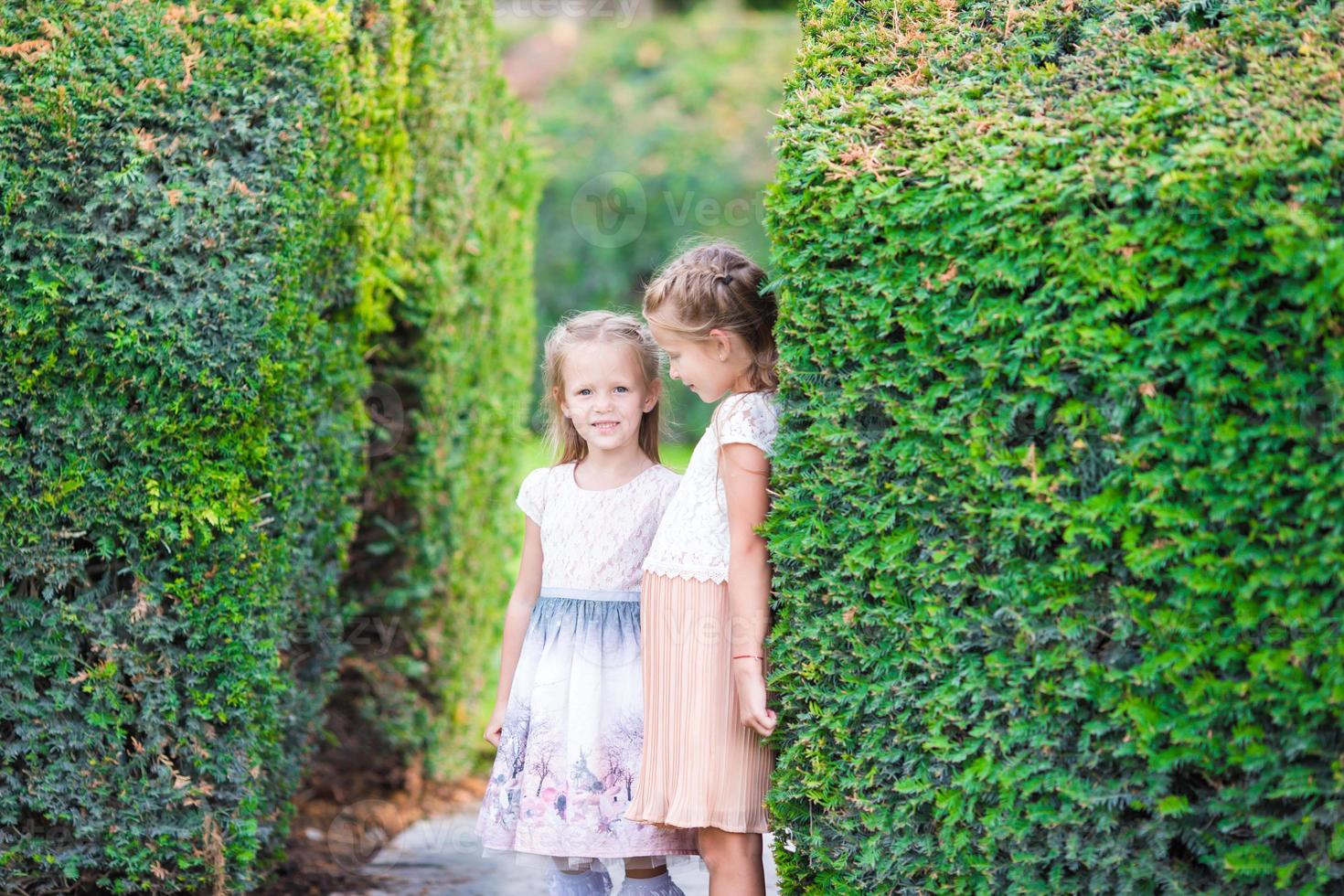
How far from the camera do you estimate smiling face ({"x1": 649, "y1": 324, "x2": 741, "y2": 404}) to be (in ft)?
10.1

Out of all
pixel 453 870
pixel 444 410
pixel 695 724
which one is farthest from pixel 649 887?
pixel 444 410

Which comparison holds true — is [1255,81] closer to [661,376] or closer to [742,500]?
[742,500]

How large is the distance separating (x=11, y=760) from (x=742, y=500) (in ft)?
7.20

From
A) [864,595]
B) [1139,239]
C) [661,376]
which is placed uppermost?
[1139,239]

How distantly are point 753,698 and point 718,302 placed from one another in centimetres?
101

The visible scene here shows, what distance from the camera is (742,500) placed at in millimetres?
2953

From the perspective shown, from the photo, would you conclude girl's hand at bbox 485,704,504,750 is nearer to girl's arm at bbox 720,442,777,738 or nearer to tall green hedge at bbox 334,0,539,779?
girl's arm at bbox 720,442,777,738

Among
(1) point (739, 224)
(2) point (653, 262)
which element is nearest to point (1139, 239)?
(1) point (739, 224)

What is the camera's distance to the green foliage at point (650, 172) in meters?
10.6

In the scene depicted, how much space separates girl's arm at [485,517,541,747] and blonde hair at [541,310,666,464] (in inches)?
10.7

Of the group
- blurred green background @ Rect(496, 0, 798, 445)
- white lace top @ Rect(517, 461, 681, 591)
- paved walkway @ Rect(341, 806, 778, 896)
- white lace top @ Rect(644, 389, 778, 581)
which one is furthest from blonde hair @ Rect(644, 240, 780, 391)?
blurred green background @ Rect(496, 0, 798, 445)

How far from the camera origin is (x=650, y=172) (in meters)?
10.8

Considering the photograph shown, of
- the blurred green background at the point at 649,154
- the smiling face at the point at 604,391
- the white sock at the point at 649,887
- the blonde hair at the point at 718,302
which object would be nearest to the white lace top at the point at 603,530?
the smiling face at the point at 604,391

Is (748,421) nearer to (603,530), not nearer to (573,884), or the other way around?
(603,530)
